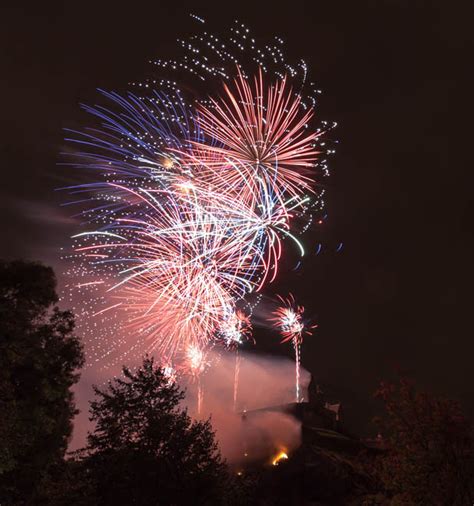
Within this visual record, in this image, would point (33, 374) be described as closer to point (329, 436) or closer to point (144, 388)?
point (144, 388)

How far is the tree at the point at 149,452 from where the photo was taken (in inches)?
808

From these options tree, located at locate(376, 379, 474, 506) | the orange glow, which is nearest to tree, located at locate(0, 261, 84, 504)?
tree, located at locate(376, 379, 474, 506)

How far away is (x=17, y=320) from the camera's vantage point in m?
18.0

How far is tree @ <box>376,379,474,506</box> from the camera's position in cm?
1906

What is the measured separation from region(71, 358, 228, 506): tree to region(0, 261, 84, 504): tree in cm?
269

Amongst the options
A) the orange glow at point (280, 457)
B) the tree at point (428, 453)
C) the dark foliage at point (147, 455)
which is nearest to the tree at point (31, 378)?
the dark foliage at point (147, 455)

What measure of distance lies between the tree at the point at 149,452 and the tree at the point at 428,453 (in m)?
7.73

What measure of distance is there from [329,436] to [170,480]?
Answer: 3145 centimetres

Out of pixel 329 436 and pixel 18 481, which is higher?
pixel 329 436

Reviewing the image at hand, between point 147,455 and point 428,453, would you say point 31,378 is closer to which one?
point 147,455

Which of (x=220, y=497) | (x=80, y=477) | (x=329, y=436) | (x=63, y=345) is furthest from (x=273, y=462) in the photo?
(x=63, y=345)

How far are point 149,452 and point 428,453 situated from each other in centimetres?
1187

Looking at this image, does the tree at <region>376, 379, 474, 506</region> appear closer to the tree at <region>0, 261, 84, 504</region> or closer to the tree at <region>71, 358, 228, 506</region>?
the tree at <region>71, 358, 228, 506</region>

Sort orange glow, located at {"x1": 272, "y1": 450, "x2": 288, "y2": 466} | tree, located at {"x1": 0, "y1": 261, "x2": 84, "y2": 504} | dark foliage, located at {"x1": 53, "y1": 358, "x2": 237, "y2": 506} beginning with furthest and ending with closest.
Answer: orange glow, located at {"x1": 272, "y1": 450, "x2": 288, "y2": 466} → dark foliage, located at {"x1": 53, "y1": 358, "x2": 237, "y2": 506} → tree, located at {"x1": 0, "y1": 261, "x2": 84, "y2": 504}
